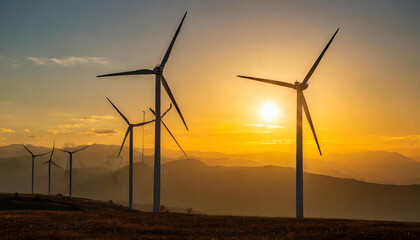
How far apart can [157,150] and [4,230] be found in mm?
31161

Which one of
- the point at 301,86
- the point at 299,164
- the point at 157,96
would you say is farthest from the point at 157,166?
the point at 301,86

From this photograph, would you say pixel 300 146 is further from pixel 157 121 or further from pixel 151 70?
pixel 151 70

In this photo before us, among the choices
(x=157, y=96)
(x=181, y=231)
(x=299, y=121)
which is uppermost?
(x=157, y=96)

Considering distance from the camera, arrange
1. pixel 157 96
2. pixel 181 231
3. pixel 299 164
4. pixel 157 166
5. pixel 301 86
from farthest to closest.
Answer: pixel 301 86 → pixel 157 96 → pixel 299 164 → pixel 157 166 → pixel 181 231

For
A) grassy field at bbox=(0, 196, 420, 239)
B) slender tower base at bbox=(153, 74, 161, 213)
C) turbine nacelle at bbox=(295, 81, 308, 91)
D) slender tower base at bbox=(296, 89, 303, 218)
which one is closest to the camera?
grassy field at bbox=(0, 196, 420, 239)

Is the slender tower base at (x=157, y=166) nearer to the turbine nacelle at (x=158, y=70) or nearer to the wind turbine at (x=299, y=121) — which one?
the turbine nacelle at (x=158, y=70)

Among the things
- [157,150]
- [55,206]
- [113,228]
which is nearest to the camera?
[113,228]

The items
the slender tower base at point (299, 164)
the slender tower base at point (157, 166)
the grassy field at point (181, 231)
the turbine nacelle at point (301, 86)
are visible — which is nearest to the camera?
the grassy field at point (181, 231)

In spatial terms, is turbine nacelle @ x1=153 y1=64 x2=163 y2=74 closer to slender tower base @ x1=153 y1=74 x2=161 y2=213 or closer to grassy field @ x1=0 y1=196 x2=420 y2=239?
slender tower base @ x1=153 y1=74 x2=161 y2=213

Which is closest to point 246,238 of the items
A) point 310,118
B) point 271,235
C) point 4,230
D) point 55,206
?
point 271,235

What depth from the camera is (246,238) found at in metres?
29.5

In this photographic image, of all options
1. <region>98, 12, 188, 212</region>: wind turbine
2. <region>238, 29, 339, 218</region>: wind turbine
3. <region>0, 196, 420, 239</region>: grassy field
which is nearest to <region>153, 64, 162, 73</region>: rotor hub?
<region>98, 12, 188, 212</region>: wind turbine

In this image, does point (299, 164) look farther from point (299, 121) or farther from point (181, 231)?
point (181, 231)

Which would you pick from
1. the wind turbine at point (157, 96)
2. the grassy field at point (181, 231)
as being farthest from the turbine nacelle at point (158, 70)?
the grassy field at point (181, 231)
